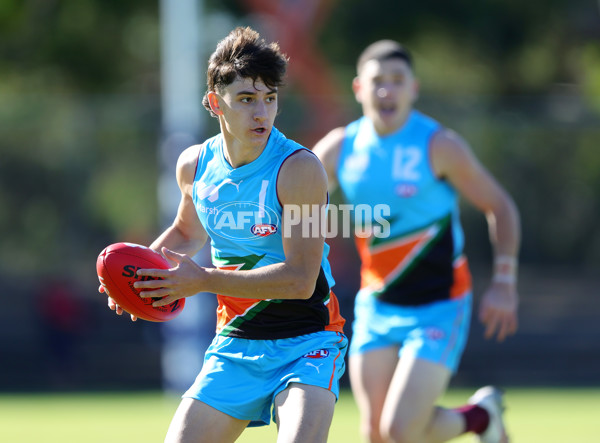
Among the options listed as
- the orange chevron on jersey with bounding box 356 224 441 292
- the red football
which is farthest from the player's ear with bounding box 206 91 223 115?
the orange chevron on jersey with bounding box 356 224 441 292

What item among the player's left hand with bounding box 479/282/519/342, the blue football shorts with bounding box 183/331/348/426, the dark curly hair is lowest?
the blue football shorts with bounding box 183/331/348/426

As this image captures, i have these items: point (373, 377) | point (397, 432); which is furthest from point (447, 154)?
point (397, 432)

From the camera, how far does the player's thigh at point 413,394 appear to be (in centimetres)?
555

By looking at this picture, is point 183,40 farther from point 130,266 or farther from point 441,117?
point 130,266

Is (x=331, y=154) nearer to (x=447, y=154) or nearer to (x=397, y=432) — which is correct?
(x=447, y=154)

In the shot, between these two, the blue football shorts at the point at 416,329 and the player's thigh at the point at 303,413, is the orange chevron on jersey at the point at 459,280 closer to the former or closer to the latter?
the blue football shorts at the point at 416,329

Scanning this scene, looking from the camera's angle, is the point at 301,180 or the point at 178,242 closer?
the point at 301,180

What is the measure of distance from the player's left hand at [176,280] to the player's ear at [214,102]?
0.79m

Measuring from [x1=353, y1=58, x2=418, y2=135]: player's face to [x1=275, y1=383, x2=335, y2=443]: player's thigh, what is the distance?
2374 millimetres

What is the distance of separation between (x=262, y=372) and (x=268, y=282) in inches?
18.1

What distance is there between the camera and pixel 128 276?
4.26m

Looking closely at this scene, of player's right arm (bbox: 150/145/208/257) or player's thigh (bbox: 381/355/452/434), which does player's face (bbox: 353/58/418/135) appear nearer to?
player's thigh (bbox: 381/355/452/434)

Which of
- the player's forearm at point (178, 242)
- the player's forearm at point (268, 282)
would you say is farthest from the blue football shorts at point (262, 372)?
the player's forearm at point (178, 242)

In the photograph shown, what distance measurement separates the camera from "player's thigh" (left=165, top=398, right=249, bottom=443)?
13.8 ft
